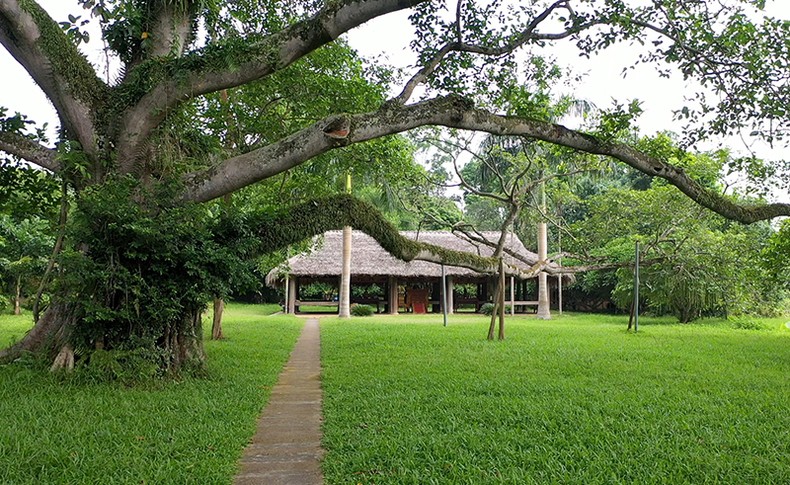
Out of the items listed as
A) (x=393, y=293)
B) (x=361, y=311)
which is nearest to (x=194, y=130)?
(x=361, y=311)

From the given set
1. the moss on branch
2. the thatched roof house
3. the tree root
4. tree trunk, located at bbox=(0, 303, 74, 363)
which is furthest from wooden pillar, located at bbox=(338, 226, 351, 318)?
the tree root

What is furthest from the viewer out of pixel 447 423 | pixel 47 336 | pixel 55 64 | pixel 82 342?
pixel 47 336

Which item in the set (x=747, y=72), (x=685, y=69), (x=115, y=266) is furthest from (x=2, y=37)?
(x=747, y=72)

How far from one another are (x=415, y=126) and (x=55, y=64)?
418cm

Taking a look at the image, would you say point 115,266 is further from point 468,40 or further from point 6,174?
point 468,40

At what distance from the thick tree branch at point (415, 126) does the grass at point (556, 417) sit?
2.19m

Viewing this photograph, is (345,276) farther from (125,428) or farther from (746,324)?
(125,428)

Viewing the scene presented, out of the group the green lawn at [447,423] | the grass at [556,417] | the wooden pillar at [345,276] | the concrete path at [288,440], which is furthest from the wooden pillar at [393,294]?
the concrete path at [288,440]

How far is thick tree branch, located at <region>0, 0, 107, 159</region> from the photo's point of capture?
6355 millimetres

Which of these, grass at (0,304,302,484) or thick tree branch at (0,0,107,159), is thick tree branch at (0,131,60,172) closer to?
thick tree branch at (0,0,107,159)

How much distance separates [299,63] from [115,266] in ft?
15.0

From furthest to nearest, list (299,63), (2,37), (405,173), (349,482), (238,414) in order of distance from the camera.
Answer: (405,173) < (299,63) < (2,37) < (238,414) < (349,482)

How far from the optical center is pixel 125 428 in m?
4.40

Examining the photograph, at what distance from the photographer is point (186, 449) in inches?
156
